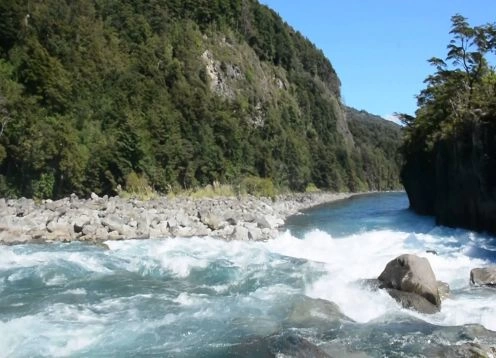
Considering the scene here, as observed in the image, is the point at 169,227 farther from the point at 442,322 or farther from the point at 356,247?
the point at 442,322

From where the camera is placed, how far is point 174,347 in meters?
11.4

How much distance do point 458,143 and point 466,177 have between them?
7.81 ft

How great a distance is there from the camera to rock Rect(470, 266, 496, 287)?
16.8 m

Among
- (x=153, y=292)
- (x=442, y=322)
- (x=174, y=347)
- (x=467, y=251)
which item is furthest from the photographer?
(x=467, y=251)

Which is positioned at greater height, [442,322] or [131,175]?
[131,175]

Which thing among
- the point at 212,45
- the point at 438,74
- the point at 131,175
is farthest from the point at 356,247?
the point at 212,45

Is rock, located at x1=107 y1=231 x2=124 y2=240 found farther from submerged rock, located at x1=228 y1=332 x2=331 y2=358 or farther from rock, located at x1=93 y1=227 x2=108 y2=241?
submerged rock, located at x1=228 y1=332 x2=331 y2=358

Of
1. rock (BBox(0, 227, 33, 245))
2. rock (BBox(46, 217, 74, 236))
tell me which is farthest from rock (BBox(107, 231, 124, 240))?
rock (BBox(0, 227, 33, 245))

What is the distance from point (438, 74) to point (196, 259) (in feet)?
120

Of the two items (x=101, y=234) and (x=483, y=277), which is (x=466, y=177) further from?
(x=101, y=234)

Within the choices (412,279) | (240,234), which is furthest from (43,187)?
(412,279)

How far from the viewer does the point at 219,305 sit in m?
14.7

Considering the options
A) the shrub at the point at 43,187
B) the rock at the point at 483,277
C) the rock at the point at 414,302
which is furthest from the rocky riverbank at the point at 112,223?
the rock at the point at 414,302

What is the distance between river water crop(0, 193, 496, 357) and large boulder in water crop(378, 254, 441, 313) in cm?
49
